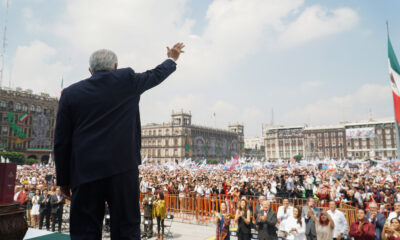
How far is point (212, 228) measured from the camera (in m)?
11.1

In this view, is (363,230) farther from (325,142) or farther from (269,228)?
(325,142)

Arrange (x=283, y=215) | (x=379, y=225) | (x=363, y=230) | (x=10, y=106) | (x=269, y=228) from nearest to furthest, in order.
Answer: (x=363, y=230) < (x=379, y=225) < (x=269, y=228) < (x=283, y=215) < (x=10, y=106)

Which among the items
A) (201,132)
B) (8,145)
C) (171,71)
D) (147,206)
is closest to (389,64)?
(147,206)

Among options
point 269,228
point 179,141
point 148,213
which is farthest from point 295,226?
point 179,141

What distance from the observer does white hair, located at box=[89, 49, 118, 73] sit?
5.92ft

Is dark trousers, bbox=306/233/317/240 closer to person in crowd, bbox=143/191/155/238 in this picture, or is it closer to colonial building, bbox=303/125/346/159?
person in crowd, bbox=143/191/155/238

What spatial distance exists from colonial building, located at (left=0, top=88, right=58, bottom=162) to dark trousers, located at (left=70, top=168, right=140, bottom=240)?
6681 cm

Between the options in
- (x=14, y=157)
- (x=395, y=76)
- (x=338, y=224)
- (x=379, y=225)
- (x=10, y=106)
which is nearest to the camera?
(x=379, y=225)

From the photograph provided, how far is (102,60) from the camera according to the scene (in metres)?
1.82

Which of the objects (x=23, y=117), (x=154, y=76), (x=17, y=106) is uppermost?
(x=17, y=106)

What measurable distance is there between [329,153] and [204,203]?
4533 inches

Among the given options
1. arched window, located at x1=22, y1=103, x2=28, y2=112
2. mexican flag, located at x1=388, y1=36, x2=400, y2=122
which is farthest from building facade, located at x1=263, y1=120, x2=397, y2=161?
arched window, located at x1=22, y1=103, x2=28, y2=112

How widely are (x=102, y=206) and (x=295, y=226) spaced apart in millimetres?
6678

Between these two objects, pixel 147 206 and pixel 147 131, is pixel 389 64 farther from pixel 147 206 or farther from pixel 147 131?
pixel 147 131
